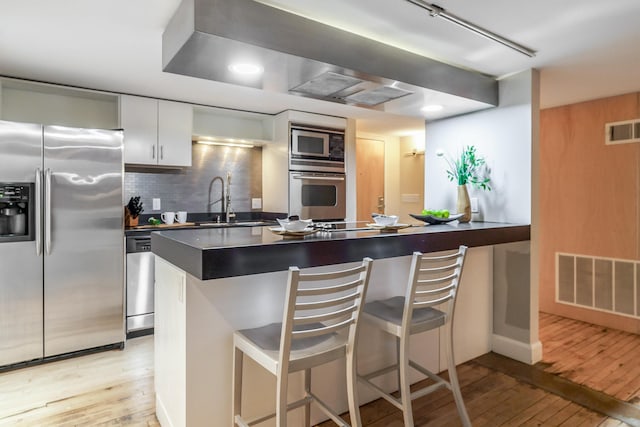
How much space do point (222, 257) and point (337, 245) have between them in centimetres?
55

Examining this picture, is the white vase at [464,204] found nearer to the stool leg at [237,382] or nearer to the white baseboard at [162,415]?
the stool leg at [237,382]

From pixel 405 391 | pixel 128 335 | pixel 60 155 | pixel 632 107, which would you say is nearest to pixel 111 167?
pixel 60 155

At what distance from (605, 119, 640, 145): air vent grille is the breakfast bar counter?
8.04ft

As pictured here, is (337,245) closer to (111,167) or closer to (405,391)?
(405,391)

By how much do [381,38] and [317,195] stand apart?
2.27 m

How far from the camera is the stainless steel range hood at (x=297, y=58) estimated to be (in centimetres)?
178

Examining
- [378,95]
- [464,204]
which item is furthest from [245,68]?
[464,204]

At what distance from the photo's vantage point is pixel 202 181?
4234mm

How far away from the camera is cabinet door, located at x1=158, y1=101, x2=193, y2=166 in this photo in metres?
3.66

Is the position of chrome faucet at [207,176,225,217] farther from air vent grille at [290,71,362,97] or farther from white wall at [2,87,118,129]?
air vent grille at [290,71,362,97]

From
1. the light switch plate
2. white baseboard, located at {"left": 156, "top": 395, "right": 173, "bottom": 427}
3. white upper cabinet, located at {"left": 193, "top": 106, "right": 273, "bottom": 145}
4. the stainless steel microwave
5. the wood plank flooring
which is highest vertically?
white upper cabinet, located at {"left": 193, "top": 106, "right": 273, "bottom": 145}

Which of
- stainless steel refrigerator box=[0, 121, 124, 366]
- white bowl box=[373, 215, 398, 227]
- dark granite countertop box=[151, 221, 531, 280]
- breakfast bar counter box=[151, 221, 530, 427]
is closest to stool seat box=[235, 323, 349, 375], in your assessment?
breakfast bar counter box=[151, 221, 530, 427]

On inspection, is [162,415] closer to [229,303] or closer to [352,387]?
[229,303]

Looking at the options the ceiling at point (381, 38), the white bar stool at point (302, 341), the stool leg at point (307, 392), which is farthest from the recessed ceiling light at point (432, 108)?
the stool leg at point (307, 392)
